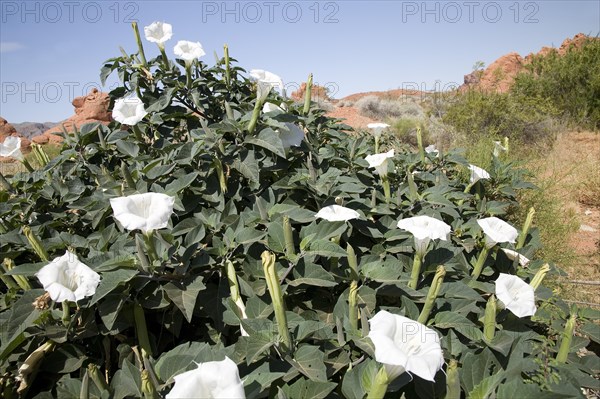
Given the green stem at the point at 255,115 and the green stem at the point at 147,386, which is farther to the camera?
the green stem at the point at 255,115

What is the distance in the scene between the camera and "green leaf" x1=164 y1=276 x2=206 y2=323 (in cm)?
140

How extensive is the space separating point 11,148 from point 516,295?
2892mm

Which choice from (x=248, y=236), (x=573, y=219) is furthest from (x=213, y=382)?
(x=573, y=219)

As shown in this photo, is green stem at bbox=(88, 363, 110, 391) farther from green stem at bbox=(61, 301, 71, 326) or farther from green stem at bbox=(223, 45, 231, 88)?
green stem at bbox=(223, 45, 231, 88)

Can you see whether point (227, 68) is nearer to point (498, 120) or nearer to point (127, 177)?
point (127, 177)

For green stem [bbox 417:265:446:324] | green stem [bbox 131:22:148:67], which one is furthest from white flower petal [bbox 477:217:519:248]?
green stem [bbox 131:22:148:67]

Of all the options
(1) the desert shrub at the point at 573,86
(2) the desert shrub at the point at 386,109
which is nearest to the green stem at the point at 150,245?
(1) the desert shrub at the point at 573,86

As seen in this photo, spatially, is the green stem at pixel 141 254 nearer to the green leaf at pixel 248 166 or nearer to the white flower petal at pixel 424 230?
the green leaf at pixel 248 166

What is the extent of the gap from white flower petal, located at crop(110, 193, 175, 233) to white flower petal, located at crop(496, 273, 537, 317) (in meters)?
1.31

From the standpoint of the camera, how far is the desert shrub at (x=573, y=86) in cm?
1102

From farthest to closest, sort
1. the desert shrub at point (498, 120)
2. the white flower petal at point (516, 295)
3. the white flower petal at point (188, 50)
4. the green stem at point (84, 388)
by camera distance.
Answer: the desert shrub at point (498, 120) → the white flower petal at point (188, 50) → the white flower petal at point (516, 295) → the green stem at point (84, 388)

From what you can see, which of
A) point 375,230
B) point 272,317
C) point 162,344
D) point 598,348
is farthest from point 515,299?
point 162,344

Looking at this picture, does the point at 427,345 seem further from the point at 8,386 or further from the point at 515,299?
the point at 8,386

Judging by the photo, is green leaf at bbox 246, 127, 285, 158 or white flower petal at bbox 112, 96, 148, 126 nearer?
green leaf at bbox 246, 127, 285, 158
